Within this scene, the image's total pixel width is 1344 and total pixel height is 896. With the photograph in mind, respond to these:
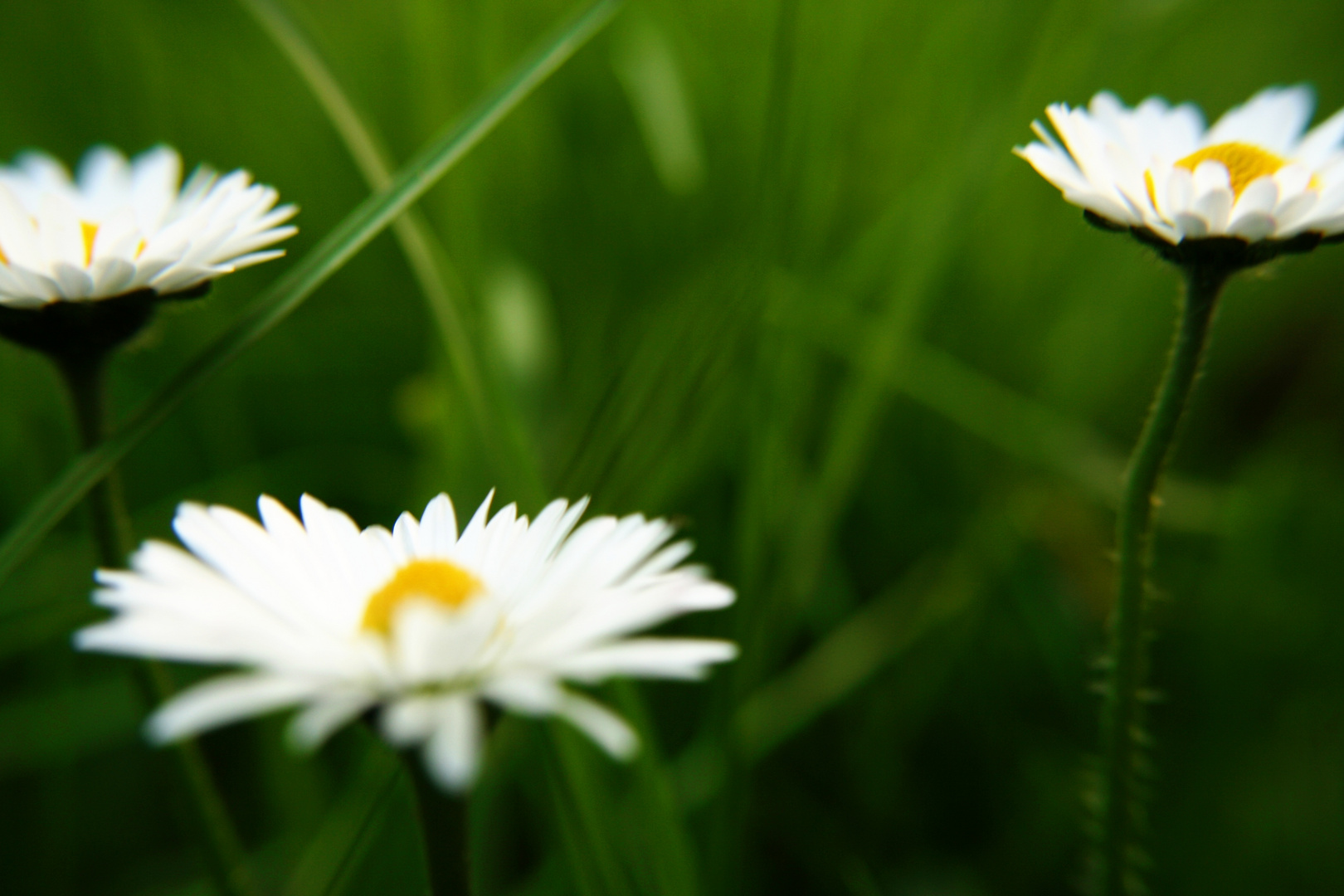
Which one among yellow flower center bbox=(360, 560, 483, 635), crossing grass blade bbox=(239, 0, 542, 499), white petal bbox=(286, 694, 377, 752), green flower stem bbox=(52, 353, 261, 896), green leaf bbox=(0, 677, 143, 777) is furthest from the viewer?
green leaf bbox=(0, 677, 143, 777)

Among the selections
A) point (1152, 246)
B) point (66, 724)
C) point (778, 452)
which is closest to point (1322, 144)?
point (1152, 246)

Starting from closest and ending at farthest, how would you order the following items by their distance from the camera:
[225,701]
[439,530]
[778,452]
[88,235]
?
1. [225,701]
2. [439,530]
3. [88,235]
4. [778,452]

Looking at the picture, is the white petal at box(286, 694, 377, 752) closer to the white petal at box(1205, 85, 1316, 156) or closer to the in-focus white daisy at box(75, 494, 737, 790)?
the in-focus white daisy at box(75, 494, 737, 790)

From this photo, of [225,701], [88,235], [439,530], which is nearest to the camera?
[225,701]

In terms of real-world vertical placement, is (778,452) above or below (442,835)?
above

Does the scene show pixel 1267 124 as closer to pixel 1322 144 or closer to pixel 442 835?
pixel 1322 144

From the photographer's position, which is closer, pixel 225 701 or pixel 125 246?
pixel 225 701

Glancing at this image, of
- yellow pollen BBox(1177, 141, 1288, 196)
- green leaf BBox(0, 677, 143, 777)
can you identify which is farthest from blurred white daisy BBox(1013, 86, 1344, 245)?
green leaf BBox(0, 677, 143, 777)
